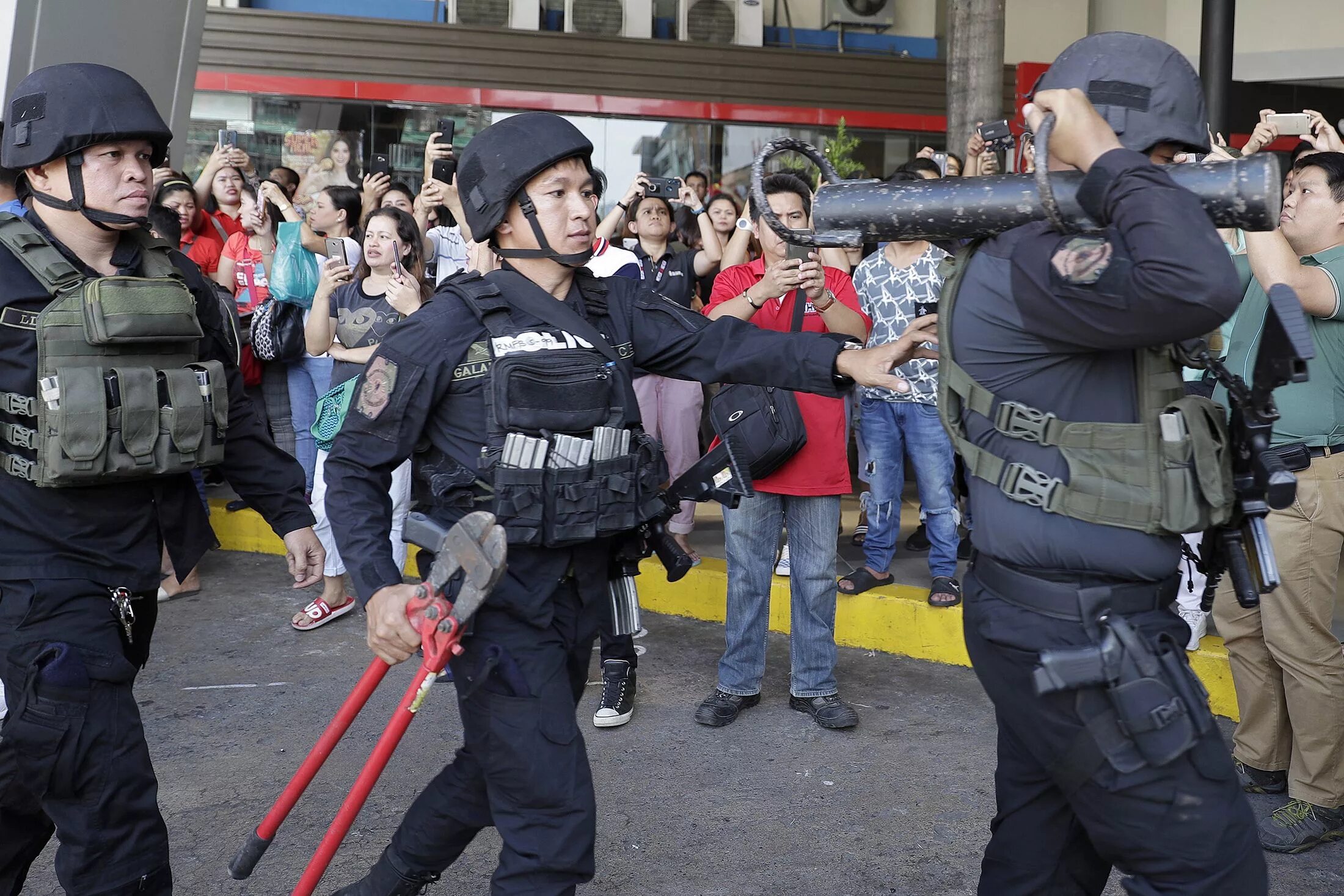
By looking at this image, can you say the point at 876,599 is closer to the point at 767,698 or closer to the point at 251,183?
the point at 767,698

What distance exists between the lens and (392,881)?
318 cm

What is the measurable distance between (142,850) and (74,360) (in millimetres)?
1176

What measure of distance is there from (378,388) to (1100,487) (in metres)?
1.58

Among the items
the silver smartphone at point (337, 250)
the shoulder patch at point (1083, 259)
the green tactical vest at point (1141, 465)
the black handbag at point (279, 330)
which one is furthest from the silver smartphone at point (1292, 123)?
the black handbag at point (279, 330)

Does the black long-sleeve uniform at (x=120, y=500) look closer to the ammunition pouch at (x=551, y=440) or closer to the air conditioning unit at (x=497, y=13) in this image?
the ammunition pouch at (x=551, y=440)

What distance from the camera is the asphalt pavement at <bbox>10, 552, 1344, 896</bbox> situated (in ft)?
12.2

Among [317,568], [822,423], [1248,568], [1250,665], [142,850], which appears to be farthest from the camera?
[822,423]

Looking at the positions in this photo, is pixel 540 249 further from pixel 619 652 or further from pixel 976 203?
pixel 619 652

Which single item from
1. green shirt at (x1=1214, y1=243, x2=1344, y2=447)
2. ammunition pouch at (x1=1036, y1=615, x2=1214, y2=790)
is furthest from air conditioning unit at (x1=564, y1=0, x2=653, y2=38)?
ammunition pouch at (x1=1036, y1=615, x2=1214, y2=790)

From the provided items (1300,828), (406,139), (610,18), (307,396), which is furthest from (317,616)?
(610,18)

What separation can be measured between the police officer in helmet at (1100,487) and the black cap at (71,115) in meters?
2.08

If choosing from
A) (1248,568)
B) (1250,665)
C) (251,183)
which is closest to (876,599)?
(1250,665)

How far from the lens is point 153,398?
124 inches

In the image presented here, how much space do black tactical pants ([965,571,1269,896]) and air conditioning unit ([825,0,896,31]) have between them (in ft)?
48.4
